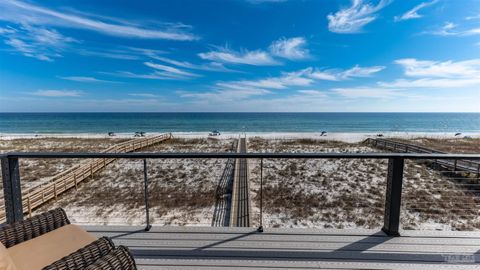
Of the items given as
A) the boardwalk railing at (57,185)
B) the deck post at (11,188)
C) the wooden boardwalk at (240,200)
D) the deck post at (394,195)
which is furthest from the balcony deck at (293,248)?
the boardwalk railing at (57,185)

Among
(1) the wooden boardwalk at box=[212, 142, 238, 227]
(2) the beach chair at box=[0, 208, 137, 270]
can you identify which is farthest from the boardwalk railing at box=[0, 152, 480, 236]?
(1) the wooden boardwalk at box=[212, 142, 238, 227]

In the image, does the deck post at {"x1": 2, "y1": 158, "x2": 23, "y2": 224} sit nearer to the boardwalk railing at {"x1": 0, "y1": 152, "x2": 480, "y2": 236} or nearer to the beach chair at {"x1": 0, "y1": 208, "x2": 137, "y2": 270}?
the boardwalk railing at {"x1": 0, "y1": 152, "x2": 480, "y2": 236}

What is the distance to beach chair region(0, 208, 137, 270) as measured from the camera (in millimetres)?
956

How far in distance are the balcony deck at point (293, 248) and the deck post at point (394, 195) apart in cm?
10

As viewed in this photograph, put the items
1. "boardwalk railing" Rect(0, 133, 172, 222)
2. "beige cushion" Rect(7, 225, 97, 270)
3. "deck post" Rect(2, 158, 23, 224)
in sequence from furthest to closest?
"boardwalk railing" Rect(0, 133, 172, 222), "deck post" Rect(2, 158, 23, 224), "beige cushion" Rect(7, 225, 97, 270)

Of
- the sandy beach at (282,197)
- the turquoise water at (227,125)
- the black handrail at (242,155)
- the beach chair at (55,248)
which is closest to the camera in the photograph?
the beach chair at (55,248)

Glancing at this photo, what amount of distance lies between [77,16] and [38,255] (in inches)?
435

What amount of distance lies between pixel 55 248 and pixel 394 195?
2508 millimetres

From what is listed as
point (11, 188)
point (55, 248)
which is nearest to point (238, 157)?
point (55, 248)

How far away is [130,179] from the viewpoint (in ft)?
22.4

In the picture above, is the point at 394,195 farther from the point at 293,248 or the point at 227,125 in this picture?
the point at 227,125

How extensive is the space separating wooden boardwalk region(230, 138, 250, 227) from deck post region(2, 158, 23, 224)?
9.92 ft

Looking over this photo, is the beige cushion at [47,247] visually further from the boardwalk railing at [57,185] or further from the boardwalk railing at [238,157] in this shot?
the boardwalk railing at [57,185]

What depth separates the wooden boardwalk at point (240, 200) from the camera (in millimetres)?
4261
